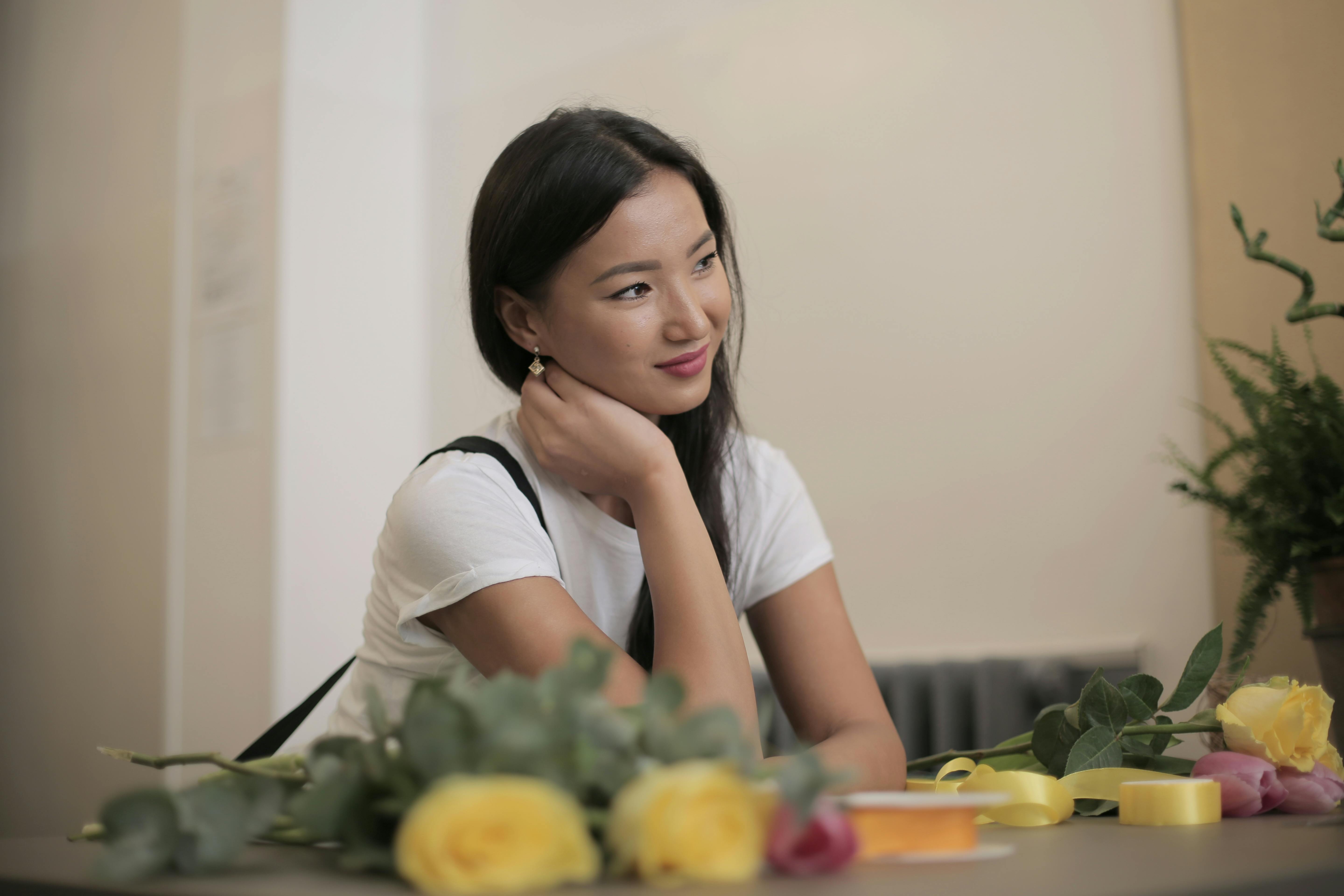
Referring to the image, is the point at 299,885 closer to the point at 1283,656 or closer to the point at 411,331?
the point at 1283,656

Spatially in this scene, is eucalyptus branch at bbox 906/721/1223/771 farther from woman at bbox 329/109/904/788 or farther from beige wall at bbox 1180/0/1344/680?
beige wall at bbox 1180/0/1344/680

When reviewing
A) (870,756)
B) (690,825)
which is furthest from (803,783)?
(870,756)

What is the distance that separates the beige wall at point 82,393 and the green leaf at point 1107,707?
2.52 metres

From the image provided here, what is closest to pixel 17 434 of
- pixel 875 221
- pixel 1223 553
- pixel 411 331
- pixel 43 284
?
pixel 43 284

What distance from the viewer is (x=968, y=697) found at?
1875mm

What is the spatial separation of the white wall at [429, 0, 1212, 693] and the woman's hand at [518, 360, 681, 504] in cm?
70

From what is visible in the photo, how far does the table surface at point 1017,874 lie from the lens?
39 centimetres

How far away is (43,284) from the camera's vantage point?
3.22 meters

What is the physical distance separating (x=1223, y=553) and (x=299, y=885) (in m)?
1.54

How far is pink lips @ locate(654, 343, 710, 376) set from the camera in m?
1.18

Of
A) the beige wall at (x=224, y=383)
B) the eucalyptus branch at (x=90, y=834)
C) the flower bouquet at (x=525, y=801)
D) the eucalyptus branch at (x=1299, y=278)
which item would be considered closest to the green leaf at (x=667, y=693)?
the flower bouquet at (x=525, y=801)

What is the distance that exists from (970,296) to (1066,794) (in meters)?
1.50

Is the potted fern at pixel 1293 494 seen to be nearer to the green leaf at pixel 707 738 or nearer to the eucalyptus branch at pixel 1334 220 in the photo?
the eucalyptus branch at pixel 1334 220

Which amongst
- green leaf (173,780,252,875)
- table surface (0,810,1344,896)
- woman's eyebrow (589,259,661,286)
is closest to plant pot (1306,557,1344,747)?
table surface (0,810,1344,896)
